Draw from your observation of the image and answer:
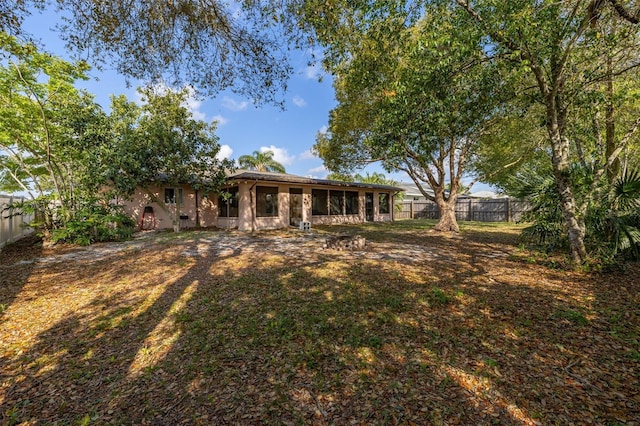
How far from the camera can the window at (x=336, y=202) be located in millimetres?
16453

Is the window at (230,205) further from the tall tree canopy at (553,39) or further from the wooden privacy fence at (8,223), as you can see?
the tall tree canopy at (553,39)

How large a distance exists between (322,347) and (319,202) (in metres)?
13.0

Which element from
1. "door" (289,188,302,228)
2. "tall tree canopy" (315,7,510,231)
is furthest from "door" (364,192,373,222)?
"tall tree canopy" (315,7,510,231)

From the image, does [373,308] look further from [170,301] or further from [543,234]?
[543,234]

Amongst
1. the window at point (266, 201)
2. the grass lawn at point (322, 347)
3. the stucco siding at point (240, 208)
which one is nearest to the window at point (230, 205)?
the stucco siding at point (240, 208)

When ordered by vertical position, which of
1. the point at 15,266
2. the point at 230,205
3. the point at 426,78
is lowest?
the point at 15,266

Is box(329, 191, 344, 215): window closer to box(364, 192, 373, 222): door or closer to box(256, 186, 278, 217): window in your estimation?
box(364, 192, 373, 222): door

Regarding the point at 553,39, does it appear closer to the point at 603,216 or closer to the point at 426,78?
the point at 426,78

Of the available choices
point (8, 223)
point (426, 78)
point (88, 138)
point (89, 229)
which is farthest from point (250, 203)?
point (426, 78)

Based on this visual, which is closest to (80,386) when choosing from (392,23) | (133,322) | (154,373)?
(154,373)

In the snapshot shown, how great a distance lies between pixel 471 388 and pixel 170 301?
402 centimetres

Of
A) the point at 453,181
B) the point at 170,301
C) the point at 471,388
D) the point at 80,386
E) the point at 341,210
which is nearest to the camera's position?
the point at 471,388

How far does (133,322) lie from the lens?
368cm

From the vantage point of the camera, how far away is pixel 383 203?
63.7 feet
